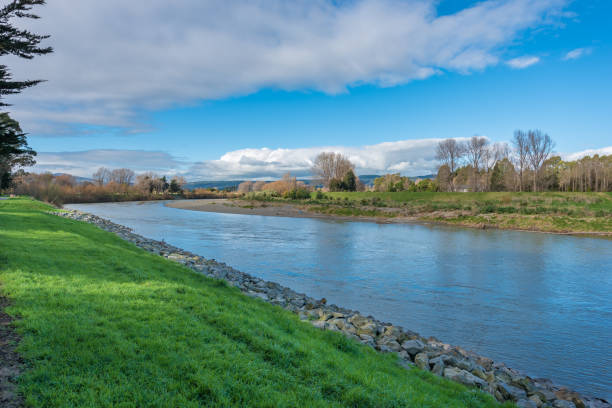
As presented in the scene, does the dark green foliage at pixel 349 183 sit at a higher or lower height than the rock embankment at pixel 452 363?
higher

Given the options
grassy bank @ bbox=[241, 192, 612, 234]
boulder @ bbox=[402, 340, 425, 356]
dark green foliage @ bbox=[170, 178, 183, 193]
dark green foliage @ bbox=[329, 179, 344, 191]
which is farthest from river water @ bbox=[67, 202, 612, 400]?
dark green foliage @ bbox=[170, 178, 183, 193]

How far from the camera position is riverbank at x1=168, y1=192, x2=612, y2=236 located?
30.2 meters

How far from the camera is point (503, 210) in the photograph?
3656 centimetres

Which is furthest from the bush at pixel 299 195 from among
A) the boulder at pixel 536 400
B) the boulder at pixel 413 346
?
the boulder at pixel 536 400

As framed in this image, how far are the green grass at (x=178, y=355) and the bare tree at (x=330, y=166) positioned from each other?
77386 mm

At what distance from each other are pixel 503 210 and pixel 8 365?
41.0 meters

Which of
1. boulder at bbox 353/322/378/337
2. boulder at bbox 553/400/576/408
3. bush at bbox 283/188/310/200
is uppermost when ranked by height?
bush at bbox 283/188/310/200

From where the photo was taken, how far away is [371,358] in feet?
17.5

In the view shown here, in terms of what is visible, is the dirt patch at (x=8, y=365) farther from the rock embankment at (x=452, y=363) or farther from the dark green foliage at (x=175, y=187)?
the dark green foliage at (x=175, y=187)

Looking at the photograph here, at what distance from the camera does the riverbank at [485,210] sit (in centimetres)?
3022

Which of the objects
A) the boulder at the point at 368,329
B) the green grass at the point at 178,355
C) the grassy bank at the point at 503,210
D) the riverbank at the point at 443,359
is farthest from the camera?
the grassy bank at the point at 503,210

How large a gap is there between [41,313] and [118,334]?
1372 millimetres

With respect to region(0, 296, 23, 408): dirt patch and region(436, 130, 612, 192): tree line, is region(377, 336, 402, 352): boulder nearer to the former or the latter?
region(0, 296, 23, 408): dirt patch

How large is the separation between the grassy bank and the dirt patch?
35.2 meters
